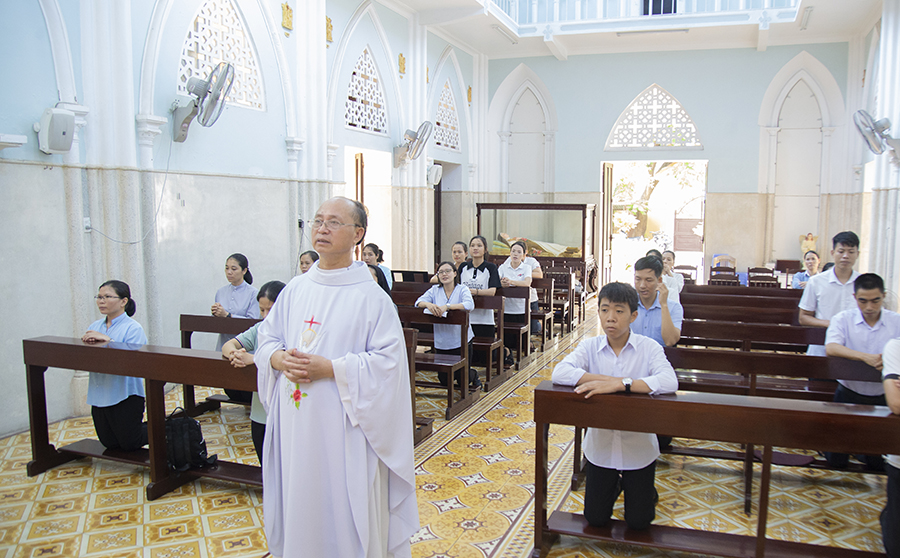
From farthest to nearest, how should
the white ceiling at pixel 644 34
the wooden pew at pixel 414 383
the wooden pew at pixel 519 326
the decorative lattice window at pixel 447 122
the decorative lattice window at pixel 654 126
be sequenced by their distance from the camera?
1. the decorative lattice window at pixel 654 126
2. the decorative lattice window at pixel 447 122
3. the white ceiling at pixel 644 34
4. the wooden pew at pixel 519 326
5. the wooden pew at pixel 414 383

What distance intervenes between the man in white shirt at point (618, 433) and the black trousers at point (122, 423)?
10.3ft

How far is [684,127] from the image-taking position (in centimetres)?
1541

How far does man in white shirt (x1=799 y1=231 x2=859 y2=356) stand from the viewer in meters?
5.40

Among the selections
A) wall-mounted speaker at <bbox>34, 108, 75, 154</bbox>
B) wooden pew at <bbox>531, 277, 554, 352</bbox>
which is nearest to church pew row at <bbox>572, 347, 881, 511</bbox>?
wooden pew at <bbox>531, 277, 554, 352</bbox>

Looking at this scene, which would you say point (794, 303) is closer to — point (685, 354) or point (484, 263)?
point (484, 263)

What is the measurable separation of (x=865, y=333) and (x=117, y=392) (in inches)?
202

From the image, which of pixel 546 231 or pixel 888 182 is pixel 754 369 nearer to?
pixel 888 182

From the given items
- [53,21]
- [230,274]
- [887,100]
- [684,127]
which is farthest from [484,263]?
[684,127]

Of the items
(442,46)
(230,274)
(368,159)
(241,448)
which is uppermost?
(442,46)

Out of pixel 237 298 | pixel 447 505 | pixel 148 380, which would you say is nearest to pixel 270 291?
pixel 148 380

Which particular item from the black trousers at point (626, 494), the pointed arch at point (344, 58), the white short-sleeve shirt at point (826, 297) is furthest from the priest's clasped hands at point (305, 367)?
the pointed arch at point (344, 58)

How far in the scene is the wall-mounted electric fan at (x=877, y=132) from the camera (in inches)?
363

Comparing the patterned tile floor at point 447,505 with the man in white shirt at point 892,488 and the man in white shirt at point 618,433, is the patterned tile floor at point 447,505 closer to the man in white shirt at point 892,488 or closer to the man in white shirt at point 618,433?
the man in white shirt at point 618,433

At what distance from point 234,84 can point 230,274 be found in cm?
287
